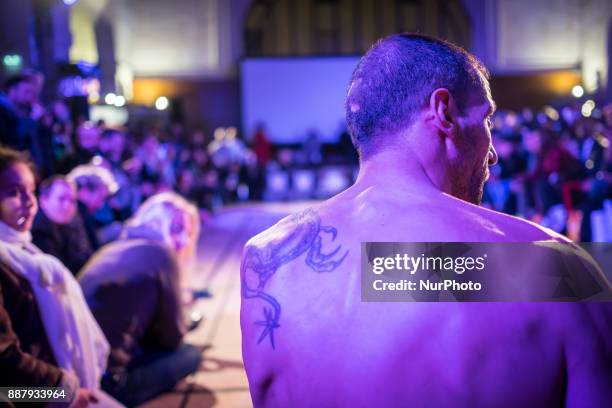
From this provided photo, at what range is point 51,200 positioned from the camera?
3633 mm

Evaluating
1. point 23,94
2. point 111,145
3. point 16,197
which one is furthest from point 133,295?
point 111,145

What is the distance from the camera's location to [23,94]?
496 cm

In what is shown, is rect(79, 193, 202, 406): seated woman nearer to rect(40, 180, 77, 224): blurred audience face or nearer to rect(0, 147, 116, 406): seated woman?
rect(0, 147, 116, 406): seated woman

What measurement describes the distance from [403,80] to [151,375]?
2349 mm

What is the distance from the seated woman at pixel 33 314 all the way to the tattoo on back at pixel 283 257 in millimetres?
1113

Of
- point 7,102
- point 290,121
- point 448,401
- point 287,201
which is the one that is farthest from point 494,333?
point 290,121

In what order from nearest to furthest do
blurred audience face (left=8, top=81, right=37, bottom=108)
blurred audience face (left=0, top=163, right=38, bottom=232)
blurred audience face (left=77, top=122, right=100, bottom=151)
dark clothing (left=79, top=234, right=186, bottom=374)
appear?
blurred audience face (left=0, top=163, right=38, bottom=232)
dark clothing (left=79, top=234, right=186, bottom=374)
blurred audience face (left=8, top=81, right=37, bottom=108)
blurred audience face (left=77, top=122, right=100, bottom=151)

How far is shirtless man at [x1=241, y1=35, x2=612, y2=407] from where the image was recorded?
94 centimetres

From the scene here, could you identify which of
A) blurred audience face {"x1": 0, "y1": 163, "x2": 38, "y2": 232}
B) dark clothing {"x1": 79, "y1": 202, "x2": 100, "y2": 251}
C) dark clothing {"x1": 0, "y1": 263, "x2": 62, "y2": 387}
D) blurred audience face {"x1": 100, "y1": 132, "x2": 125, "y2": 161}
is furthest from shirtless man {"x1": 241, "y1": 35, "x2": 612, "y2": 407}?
blurred audience face {"x1": 100, "y1": 132, "x2": 125, "y2": 161}

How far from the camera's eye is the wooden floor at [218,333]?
3102 mm

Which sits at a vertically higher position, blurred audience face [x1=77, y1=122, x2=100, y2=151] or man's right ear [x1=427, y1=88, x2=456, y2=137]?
man's right ear [x1=427, y1=88, x2=456, y2=137]

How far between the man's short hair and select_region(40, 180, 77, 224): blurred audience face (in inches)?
114

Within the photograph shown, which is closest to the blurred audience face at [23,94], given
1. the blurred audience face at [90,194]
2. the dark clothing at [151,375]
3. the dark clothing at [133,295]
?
the blurred audience face at [90,194]

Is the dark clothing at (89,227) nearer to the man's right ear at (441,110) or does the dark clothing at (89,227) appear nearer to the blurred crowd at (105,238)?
the blurred crowd at (105,238)
